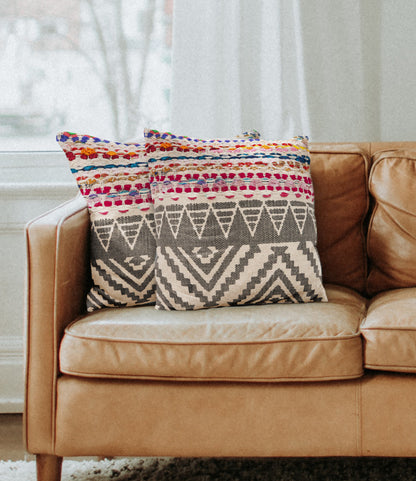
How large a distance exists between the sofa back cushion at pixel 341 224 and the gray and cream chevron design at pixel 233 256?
0.29m

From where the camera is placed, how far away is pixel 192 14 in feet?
7.38

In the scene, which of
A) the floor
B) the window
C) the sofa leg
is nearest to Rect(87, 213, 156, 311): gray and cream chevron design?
the sofa leg

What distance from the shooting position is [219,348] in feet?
4.63

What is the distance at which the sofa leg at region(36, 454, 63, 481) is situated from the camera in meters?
1.53

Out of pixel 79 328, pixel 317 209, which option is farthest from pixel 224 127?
pixel 79 328

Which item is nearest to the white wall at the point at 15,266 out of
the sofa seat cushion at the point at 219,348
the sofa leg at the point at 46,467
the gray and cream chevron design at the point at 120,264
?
the gray and cream chevron design at the point at 120,264

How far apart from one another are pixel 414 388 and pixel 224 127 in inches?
48.1

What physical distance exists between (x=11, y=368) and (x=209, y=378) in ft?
3.83

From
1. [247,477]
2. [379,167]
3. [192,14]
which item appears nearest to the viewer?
[247,477]

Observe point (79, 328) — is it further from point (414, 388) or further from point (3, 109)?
point (3, 109)

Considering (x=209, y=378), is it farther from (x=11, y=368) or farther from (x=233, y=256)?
(x=11, y=368)

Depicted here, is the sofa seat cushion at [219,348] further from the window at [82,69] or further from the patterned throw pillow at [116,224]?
the window at [82,69]

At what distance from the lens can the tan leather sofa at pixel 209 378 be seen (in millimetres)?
1408

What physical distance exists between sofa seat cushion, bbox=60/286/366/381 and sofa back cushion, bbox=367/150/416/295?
41 cm
